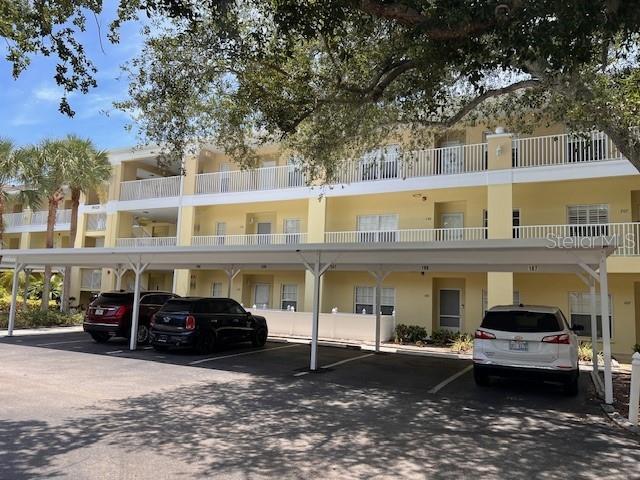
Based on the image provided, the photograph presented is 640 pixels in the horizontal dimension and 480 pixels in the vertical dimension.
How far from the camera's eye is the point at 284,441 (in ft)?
22.0

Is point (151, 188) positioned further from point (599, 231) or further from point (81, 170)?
point (599, 231)

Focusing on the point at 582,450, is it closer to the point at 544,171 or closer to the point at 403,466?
the point at 403,466

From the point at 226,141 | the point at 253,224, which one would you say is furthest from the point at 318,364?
the point at 253,224

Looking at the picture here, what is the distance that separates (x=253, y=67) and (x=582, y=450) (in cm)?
923

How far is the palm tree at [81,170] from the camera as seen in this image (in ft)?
80.0

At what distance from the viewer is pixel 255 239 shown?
958 inches

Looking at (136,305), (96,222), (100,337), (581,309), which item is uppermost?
(96,222)

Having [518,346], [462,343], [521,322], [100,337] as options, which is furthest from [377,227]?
[518,346]

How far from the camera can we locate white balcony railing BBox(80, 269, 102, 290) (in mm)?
29312

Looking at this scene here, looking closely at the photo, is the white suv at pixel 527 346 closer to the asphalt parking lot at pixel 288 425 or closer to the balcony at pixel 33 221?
the asphalt parking lot at pixel 288 425

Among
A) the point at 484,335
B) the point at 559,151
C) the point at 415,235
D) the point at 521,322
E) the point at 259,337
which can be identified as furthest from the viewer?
the point at 415,235

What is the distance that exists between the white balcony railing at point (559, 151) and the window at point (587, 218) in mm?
1938

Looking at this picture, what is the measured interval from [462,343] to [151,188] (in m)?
17.2

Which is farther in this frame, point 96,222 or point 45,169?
point 96,222
